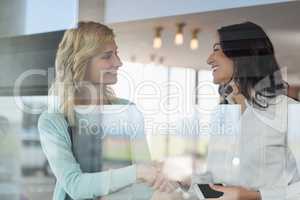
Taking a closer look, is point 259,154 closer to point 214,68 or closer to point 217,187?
point 217,187

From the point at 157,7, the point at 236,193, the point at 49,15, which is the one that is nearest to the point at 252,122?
the point at 236,193

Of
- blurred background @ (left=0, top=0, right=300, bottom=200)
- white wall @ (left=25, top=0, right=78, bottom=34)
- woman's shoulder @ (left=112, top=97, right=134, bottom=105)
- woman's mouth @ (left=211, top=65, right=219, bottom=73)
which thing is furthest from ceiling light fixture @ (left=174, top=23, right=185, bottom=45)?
white wall @ (left=25, top=0, right=78, bottom=34)

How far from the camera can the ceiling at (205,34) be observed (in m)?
1.41

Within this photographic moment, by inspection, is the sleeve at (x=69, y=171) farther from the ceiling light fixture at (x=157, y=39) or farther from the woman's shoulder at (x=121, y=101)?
the ceiling light fixture at (x=157, y=39)

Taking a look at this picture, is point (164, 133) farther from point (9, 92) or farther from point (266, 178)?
point (9, 92)

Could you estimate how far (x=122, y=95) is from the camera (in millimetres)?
1571

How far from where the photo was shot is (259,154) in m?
1.46

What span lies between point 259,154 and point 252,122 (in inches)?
3.5

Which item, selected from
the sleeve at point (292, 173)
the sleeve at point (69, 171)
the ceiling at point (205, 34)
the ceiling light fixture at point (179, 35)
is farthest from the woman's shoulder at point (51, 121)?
Answer: the sleeve at point (292, 173)

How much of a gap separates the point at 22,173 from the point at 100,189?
1.19 ft

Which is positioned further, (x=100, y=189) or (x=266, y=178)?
(x=100, y=189)

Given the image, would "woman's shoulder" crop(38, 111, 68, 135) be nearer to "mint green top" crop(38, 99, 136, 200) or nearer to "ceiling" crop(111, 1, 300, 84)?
"mint green top" crop(38, 99, 136, 200)

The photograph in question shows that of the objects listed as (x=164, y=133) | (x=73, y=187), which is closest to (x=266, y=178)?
(x=164, y=133)

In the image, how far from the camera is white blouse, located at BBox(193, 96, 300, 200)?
1.42 m
